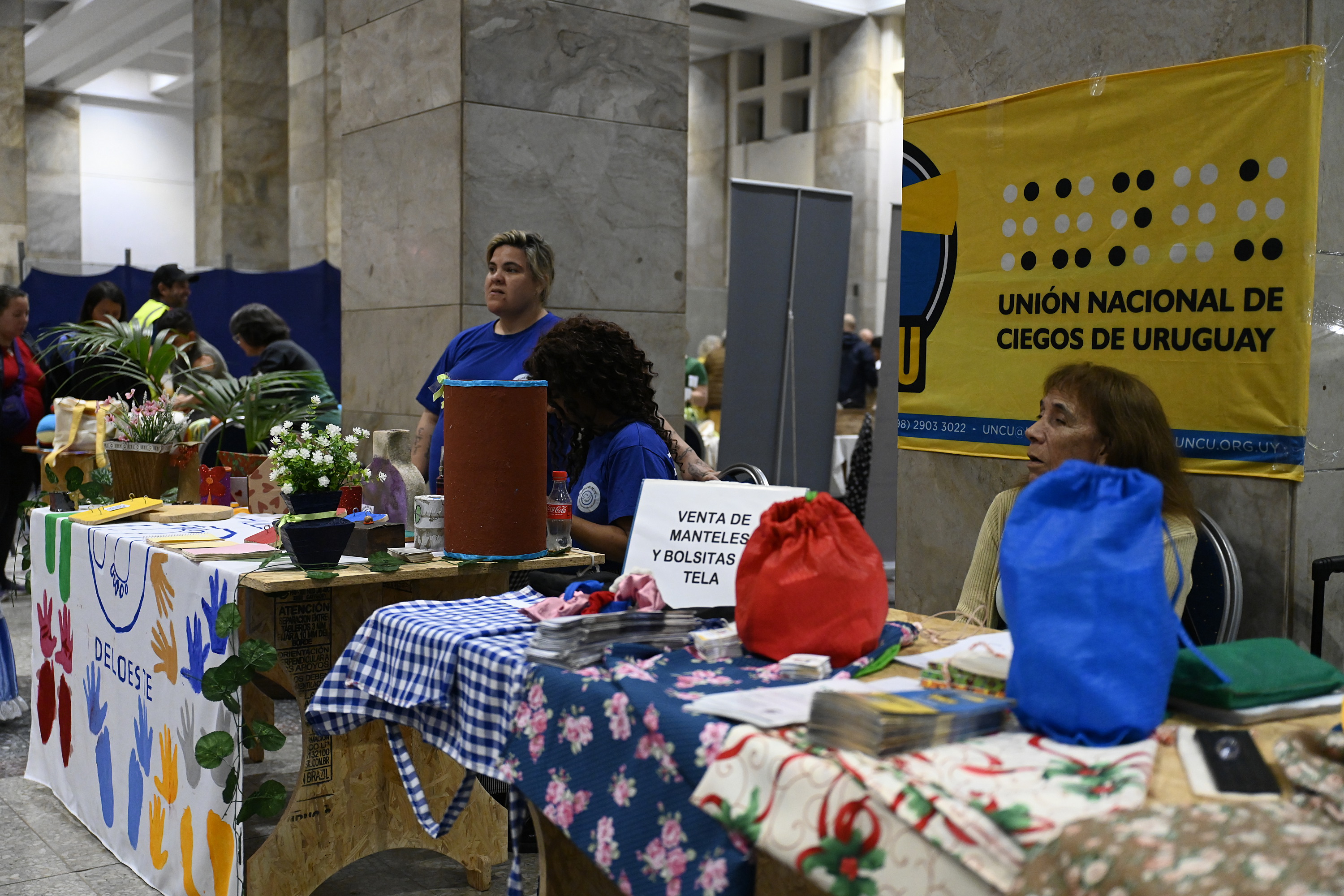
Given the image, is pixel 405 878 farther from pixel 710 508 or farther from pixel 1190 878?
pixel 1190 878

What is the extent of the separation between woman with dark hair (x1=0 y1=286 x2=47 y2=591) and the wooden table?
146 inches

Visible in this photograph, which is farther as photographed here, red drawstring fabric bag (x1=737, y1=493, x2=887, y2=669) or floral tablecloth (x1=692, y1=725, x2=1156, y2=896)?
red drawstring fabric bag (x1=737, y1=493, x2=887, y2=669)

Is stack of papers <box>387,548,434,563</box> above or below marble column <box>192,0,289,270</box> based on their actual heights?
below

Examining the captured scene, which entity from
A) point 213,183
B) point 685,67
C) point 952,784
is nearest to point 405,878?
point 952,784

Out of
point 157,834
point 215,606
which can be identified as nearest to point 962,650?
point 215,606

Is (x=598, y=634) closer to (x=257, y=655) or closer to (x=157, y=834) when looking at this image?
(x=257, y=655)

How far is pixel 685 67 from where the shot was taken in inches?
205

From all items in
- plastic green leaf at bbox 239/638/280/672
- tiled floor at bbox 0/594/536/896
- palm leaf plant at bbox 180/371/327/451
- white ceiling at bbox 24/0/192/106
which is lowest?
tiled floor at bbox 0/594/536/896

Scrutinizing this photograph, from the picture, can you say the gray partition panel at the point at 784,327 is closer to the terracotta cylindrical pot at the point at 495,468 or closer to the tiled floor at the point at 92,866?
the tiled floor at the point at 92,866

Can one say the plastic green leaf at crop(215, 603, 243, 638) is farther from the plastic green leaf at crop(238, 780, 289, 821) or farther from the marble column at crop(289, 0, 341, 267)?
the marble column at crop(289, 0, 341, 267)

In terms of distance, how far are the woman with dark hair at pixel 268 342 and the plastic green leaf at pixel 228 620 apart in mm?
2831

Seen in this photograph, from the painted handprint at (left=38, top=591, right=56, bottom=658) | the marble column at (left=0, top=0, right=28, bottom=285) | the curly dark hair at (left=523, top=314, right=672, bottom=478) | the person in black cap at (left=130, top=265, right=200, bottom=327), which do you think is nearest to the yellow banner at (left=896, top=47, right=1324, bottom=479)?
the curly dark hair at (left=523, top=314, right=672, bottom=478)

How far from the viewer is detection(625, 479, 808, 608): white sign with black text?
2.00m

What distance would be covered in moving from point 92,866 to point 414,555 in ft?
4.20
